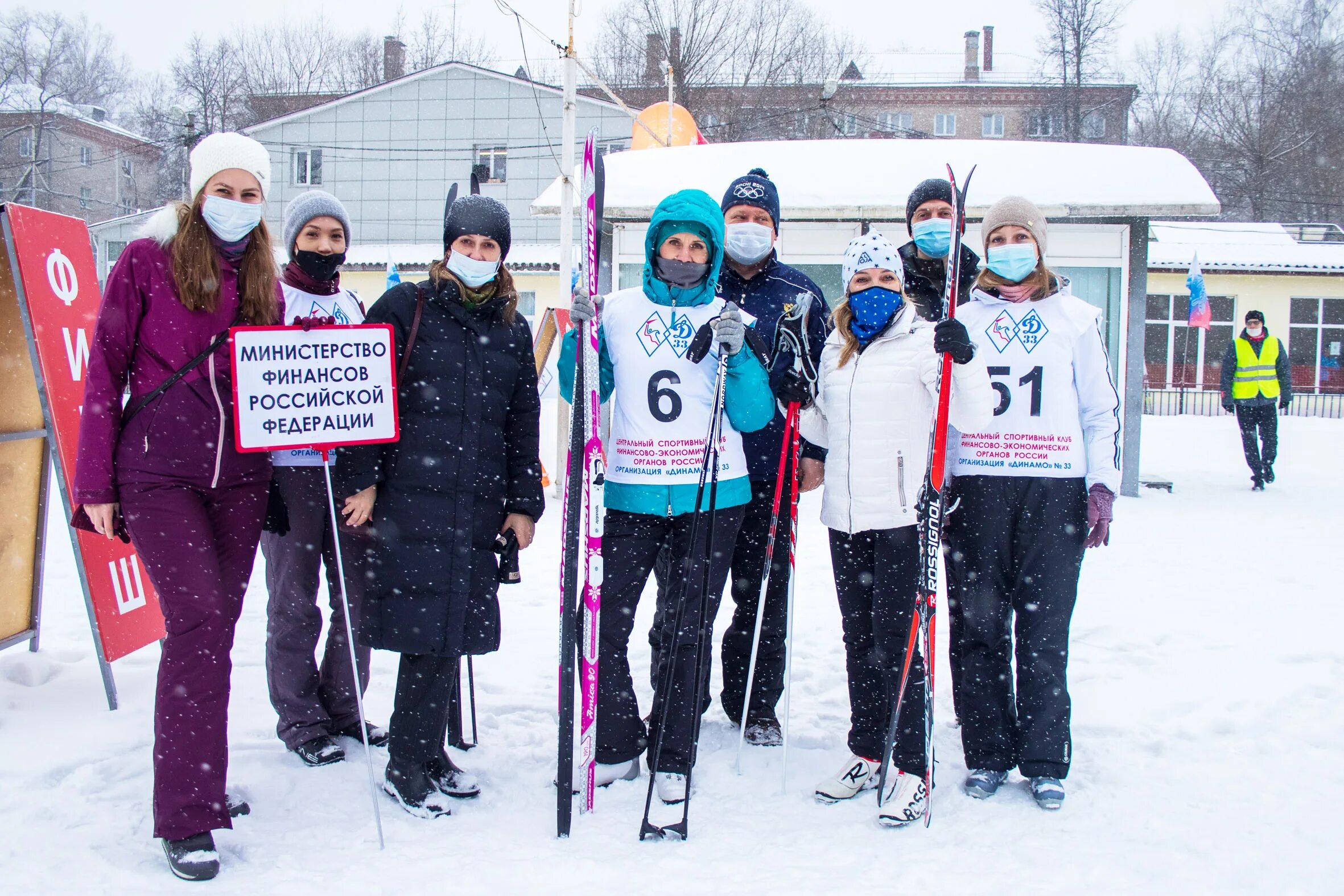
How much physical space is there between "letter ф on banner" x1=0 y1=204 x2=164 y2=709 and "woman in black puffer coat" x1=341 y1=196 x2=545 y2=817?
1488 millimetres

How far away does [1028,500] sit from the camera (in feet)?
10.4

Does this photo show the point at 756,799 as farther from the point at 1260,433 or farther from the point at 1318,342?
the point at 1318,342

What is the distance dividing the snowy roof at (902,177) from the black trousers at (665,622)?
245 inches

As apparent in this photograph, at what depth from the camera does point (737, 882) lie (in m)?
2.60

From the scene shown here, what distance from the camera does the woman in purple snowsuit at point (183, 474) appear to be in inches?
102

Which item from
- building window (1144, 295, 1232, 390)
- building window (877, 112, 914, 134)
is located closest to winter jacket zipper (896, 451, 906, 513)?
building window (1144, 295, 1232, 390)

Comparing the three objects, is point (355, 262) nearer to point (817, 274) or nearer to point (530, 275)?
point (530, 275)

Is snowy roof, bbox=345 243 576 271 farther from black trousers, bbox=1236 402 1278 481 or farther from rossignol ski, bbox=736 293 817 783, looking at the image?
rossignol ski, bbox=736 293 817 783

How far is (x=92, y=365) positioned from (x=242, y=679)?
1.96 m

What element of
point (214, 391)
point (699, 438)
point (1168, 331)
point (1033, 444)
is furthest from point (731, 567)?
point (1168, 331)

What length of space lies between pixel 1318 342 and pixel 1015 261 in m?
24.5

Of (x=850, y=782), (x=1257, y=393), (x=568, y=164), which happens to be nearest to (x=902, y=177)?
(x=568, y=164)

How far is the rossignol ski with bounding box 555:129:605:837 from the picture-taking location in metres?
2.85

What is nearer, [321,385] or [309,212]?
[321,385]
